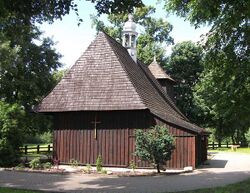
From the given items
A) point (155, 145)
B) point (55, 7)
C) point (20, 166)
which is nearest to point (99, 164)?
point (155, 145)

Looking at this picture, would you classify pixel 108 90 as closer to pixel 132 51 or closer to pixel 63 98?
pixel 63 98

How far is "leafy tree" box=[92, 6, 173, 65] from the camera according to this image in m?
50.8

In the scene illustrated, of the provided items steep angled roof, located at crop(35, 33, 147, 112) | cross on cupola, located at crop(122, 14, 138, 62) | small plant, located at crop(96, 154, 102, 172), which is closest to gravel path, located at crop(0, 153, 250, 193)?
small plant, located at crop(96, 154, 102, 172)

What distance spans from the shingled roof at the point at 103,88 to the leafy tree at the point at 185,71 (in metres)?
24.0

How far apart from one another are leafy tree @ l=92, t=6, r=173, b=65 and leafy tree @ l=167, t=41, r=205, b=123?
1.62 meters

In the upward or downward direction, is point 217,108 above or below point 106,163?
above

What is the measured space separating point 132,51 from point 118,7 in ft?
68.9

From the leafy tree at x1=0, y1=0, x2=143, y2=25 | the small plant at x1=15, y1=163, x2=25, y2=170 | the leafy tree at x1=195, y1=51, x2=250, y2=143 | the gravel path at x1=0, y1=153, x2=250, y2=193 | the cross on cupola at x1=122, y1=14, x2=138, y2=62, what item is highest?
the cross on cupola at x1=122, y1=14, x2=138, y2=62

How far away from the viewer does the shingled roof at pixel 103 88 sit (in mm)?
23953

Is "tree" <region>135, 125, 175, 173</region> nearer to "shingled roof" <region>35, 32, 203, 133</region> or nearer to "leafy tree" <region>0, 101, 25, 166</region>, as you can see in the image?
"shingled roof" <region>35, 32, 203, 133</region>

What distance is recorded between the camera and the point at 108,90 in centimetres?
2469

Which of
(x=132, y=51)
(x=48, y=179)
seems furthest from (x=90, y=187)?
(x=132, y=51)

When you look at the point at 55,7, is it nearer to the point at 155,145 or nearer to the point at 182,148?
the point at 155,145

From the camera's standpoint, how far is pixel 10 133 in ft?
78.0
